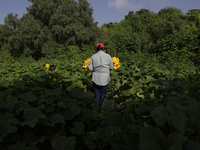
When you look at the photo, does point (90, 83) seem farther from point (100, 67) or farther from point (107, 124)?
point (107, 124)

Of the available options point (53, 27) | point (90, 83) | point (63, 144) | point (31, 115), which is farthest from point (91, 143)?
point (53, 27)

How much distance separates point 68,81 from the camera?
153 inches

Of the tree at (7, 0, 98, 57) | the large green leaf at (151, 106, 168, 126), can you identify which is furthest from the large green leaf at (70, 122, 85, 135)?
the tree at (7, 0, 98, 57)

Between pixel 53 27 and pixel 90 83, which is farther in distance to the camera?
pixel 53 27

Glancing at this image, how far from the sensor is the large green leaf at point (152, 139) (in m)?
0.77

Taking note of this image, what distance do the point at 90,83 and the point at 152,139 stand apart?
15.4 feet

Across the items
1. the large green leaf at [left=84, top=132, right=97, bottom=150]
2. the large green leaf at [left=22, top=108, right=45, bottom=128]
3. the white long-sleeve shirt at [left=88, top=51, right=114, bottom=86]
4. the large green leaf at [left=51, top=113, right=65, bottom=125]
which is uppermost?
the white long-sleeve shirt at [left=88, top=51, right=114, bottom=86]

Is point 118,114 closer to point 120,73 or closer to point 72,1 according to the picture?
point 120,73

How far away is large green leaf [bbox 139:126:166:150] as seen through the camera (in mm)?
767

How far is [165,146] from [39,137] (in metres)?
0.95

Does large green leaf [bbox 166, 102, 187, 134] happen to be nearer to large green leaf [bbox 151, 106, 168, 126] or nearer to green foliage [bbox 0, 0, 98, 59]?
large green leaf [bbox 151, 106, 168, 126]

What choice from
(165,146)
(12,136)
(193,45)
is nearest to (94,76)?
(12,136)

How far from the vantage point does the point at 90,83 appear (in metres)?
5.45

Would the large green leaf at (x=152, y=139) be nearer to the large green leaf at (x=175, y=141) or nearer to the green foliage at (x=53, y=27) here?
the large green leaf at (x=175, y=141)
